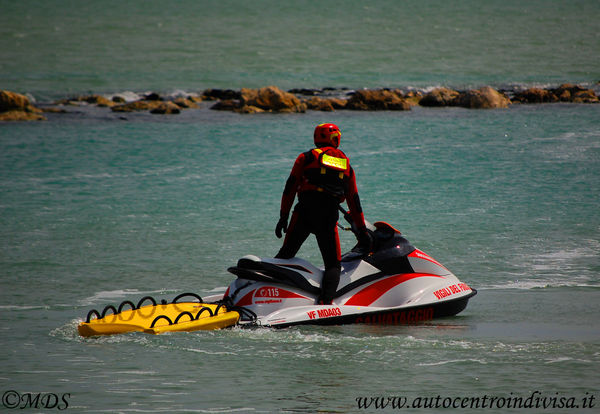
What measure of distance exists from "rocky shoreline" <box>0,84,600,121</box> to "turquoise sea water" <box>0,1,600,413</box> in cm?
135

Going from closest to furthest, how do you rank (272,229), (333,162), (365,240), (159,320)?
(159,320), (333,162), (365,240), (272,229)

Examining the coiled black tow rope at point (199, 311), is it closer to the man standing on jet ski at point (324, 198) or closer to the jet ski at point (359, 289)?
the jet ski at point (359, 289)

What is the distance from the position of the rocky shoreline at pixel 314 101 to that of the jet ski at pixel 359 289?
3239 centimetres

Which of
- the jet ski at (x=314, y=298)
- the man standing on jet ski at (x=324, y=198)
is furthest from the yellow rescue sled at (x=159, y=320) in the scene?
the man standing on jet ski at (x=324, y=198)

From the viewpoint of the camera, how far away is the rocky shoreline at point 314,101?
42719 mm

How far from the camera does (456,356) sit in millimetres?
8820

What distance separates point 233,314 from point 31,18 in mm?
103901

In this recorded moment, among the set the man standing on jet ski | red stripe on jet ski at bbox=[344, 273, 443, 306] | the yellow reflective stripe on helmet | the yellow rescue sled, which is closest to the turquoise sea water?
the yellow rescue sled

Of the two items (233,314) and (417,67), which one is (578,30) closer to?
(417,67)

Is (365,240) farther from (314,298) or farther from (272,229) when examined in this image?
(272,229)

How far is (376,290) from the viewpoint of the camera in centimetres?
1021

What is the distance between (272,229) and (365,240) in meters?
8.73

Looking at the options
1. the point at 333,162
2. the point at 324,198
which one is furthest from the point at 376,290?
the point at 333,162

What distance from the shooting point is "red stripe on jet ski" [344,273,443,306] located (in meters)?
10.1
